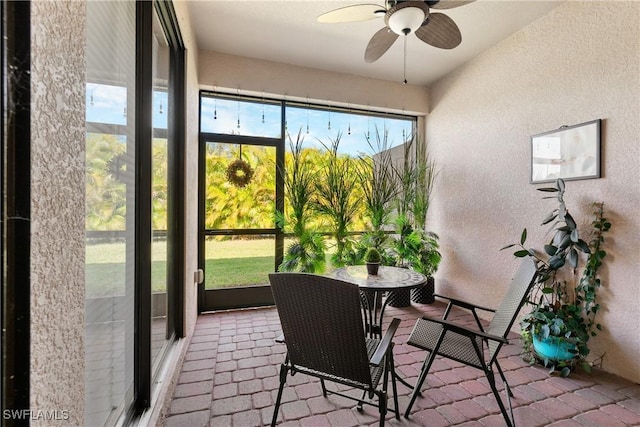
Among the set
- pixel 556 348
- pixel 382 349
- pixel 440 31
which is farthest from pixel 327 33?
pixel 556 348

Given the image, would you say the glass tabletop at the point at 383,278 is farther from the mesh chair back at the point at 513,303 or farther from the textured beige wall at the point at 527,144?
the textured beige wall at the point at 527,144

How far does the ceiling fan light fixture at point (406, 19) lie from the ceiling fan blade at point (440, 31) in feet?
0.54

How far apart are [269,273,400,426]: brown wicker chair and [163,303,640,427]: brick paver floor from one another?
1.63 feet

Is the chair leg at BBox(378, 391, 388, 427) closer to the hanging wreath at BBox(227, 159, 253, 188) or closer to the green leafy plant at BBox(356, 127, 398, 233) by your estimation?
the green leafy plant at BBox(356, 127, 398, 233)

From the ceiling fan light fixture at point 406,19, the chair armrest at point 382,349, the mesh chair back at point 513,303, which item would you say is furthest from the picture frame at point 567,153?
the chair armrest at point 382,349

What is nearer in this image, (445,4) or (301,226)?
(445,4)

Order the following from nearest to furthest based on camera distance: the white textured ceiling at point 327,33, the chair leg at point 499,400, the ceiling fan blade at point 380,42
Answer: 1. the chair leg at point 499,400
2. the ceiling fan blade at point 380,42
3. the white textured ceiling at point 327,33

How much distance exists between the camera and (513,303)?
1956 mm

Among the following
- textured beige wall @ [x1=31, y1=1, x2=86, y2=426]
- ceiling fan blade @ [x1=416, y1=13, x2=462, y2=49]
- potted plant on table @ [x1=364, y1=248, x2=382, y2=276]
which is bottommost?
potted plant on table @ [x1=364, y1=248, x2=382, y2=276]

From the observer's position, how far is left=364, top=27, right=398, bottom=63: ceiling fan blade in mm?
2277

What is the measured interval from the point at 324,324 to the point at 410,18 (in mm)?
1925

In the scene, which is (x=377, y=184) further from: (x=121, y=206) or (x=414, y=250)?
(x=121, y=206)

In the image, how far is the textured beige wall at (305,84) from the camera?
353 cm

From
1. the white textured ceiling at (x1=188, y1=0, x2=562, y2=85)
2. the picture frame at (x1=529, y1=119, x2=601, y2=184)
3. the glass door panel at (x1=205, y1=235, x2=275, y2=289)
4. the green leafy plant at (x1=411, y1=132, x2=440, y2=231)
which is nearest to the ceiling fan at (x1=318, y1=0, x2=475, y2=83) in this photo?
the white textured ceiling at (x1=188, y1=0, x2=562, y2=85)
